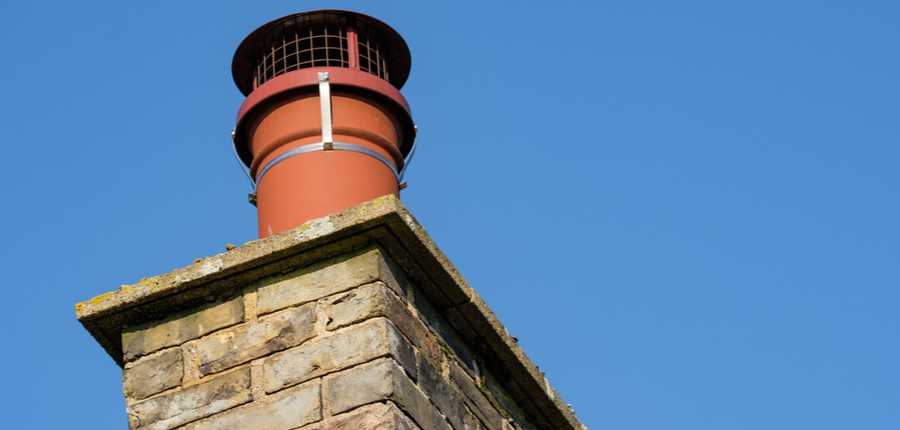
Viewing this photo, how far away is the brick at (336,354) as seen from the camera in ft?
12.4

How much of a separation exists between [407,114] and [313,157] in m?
0.72

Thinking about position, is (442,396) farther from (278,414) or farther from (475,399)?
(278,414)

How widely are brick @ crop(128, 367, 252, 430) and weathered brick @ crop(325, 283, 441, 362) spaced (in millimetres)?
366

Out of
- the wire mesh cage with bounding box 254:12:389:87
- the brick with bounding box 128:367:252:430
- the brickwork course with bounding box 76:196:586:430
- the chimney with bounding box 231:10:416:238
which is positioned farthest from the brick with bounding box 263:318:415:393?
the wire mesh cage with bounding box 254:12:389:87

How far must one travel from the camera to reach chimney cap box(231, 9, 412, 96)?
5652 mm

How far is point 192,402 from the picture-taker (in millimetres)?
3926

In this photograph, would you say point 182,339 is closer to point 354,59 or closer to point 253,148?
point 253,148

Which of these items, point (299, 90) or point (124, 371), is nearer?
point (124, 371)

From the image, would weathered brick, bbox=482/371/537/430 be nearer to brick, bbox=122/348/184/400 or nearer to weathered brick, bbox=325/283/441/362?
weathered brick, bbox=325/283/441/362

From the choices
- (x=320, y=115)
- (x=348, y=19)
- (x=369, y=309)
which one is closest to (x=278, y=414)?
(x=369, y=309)

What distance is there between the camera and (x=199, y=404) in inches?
154

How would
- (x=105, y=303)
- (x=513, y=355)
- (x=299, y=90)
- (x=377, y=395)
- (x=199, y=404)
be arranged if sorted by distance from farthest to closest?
(x=299, y=90)
(x=513, y=355)
(x=105, y=303)
(x=199, y=404)
(x=377, y=395)

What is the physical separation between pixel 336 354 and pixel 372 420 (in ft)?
1.03

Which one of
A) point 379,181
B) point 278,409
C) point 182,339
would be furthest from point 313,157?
→ point 278,409
